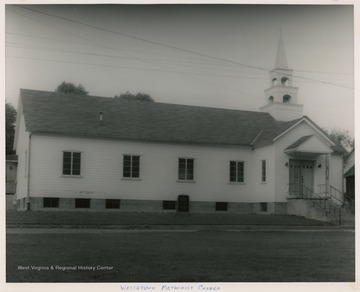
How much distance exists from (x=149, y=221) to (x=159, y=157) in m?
7.19

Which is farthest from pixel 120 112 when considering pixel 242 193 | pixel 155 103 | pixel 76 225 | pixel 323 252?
Answer: pixel 323 252

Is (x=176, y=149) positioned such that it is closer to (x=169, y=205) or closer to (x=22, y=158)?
(x=169, y=205)

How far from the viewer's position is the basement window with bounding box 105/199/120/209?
96.0ft

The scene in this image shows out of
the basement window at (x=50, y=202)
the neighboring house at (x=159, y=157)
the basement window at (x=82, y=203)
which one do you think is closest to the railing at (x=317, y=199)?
the neighboring house at (x=159, y=157)

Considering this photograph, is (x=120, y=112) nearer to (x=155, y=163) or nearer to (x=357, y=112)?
(x=155, y=163)

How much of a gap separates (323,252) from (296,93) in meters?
22.7

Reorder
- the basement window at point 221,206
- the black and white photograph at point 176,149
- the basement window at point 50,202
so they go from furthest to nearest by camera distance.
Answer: the basement window at point 221,206 → the basement window at point 50,202 → the black and white photograph at point 176,149

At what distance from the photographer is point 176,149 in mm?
31031

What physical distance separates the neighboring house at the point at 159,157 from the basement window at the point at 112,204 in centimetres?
5

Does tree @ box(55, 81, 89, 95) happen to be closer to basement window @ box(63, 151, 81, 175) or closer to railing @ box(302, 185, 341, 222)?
basement window @ box(63, 151, 81, 175)

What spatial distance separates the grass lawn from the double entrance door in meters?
Result: 13.1

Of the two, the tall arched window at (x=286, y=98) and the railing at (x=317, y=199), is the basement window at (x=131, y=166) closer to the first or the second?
the railing at (x=317, y=199)

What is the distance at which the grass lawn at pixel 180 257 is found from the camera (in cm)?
1127

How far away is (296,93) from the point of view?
36375mm
